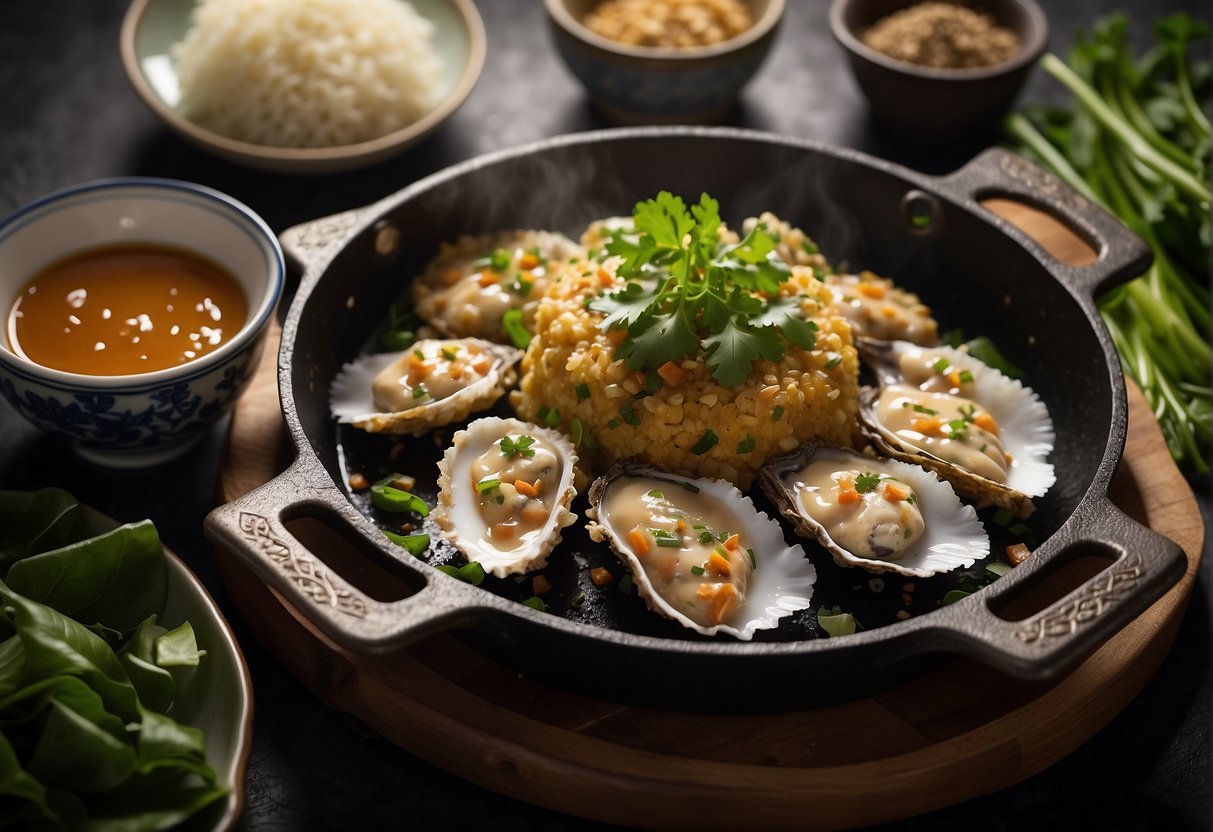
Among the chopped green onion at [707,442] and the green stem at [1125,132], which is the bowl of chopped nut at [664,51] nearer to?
the green stem at [1125,132]

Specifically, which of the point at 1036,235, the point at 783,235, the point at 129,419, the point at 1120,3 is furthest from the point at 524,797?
the point at 1120,3

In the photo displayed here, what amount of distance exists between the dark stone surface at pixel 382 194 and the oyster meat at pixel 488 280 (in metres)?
0.95

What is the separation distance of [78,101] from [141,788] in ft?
13.5

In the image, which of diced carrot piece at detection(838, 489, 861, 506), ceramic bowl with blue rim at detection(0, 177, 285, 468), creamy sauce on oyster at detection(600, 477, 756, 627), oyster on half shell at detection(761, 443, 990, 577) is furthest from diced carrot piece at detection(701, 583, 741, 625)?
ceramic bowl with blue rim at detection(0, 177, 285, 468)

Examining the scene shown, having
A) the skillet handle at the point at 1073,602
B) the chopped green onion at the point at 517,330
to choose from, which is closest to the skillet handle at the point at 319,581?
the chopped green onion at the point at 517,330

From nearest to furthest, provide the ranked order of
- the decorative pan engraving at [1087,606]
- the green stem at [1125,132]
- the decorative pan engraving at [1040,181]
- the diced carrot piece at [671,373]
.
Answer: the decorative pan engraving at [1087,606] → the diced carrot piece at [671,373] → the decorative pan engraving at [1040,181] → the green stem at [1125,132]

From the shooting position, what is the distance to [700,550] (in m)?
3.52

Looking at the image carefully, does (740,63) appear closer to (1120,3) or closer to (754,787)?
(1120,3)

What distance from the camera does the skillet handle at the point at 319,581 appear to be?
2971 millimetres

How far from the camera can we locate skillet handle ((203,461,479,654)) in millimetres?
2971

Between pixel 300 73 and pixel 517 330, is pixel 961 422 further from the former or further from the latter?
pixel 300 73

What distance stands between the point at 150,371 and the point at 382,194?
1.77m

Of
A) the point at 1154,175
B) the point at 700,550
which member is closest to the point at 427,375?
the point at 700,550

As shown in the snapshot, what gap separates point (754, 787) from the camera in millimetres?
3133
